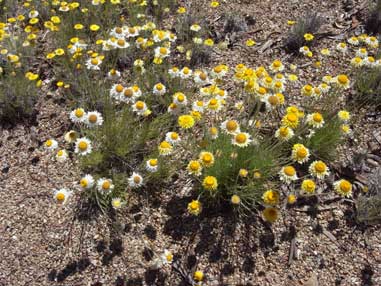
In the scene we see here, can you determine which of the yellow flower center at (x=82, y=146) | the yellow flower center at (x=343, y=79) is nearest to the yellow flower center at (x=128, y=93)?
the yellow flower center at (x=82, y=146)

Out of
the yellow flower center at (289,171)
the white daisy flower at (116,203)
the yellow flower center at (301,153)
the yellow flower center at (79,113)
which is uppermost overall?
the yellow flower center at (301,153)

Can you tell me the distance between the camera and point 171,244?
3.12 meters

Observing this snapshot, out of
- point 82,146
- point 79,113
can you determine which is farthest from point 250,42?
point 82,146

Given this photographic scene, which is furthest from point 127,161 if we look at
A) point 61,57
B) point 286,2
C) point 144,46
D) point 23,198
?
point 286,2

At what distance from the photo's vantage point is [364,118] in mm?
3854

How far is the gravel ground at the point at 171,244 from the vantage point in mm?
2969

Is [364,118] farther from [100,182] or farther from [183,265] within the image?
[100,182]

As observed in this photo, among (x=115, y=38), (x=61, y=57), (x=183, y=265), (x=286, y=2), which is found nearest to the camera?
(x=183, y=265)

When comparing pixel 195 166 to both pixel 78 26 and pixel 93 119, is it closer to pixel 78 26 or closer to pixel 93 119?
pixel 93 119

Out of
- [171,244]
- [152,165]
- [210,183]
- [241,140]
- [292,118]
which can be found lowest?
[171,244]

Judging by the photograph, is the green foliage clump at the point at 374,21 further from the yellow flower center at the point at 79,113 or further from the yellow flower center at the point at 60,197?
the yellow flower center at the point at 60,197

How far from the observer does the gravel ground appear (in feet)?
9.74

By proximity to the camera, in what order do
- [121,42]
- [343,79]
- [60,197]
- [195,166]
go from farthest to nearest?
[121,42], [343,79], [60,197], [195,166]

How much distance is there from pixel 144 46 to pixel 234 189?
6.72 ft
